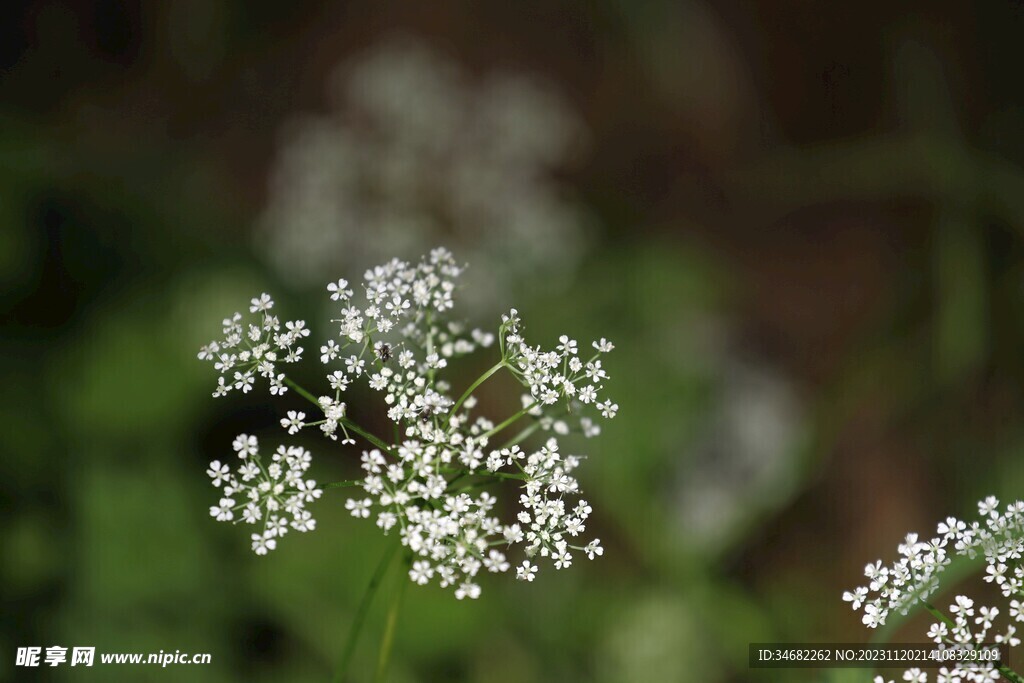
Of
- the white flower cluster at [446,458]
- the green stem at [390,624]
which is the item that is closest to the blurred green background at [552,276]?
the green stem at [390,624]

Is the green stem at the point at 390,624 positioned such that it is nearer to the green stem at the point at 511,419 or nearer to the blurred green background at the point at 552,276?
the green stem at the point at 511,419

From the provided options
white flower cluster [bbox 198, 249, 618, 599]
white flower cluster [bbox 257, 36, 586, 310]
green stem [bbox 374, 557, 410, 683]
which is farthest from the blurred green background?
white flower cluster [bbox 198, 249, 618, 599]

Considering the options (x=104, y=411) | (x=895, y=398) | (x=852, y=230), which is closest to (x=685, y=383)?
(x=895, y=398)

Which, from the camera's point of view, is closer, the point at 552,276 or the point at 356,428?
the point at 356,428

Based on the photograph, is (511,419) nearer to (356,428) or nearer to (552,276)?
(356,428)

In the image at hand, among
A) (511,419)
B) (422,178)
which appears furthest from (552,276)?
(511,419)

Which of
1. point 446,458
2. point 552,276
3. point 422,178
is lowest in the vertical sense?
point 446,458
